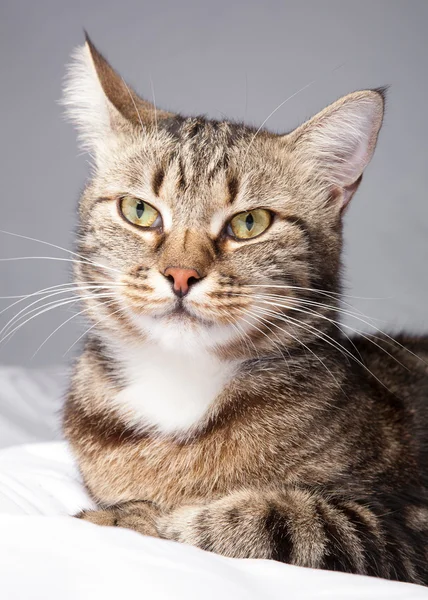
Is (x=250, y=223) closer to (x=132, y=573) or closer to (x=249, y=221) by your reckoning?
(x=249, y=221)

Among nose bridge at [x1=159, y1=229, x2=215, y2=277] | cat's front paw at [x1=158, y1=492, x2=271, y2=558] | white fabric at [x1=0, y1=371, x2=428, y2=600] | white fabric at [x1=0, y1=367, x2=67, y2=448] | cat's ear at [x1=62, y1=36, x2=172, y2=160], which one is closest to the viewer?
white fabric at [x1=0, y1=371, x2=428, y2=600]

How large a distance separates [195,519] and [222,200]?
702mm

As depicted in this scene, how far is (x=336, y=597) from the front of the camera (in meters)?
1.30

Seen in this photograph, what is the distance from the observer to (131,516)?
64.7 inches

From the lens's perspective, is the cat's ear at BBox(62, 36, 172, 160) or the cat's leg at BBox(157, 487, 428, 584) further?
the cat's ear at BBox(62, 36, 172, 160)

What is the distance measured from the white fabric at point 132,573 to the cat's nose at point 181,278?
1.60 feet

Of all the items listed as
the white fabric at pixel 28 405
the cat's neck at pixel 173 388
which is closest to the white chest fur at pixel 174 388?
the cat's neck at pixel 173 388

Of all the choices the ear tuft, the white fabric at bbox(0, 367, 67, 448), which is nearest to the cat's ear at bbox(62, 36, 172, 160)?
the ear tuft

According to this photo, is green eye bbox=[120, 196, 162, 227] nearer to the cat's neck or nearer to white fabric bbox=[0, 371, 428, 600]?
the cat's neck

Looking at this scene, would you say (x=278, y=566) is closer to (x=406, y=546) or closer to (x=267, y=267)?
(x=406, y=546)

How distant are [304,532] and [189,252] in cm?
61

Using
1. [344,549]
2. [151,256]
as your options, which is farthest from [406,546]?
[151,256]

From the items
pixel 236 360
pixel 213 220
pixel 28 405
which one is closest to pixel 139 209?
pixel 213 220

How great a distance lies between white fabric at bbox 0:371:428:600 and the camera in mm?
1223
